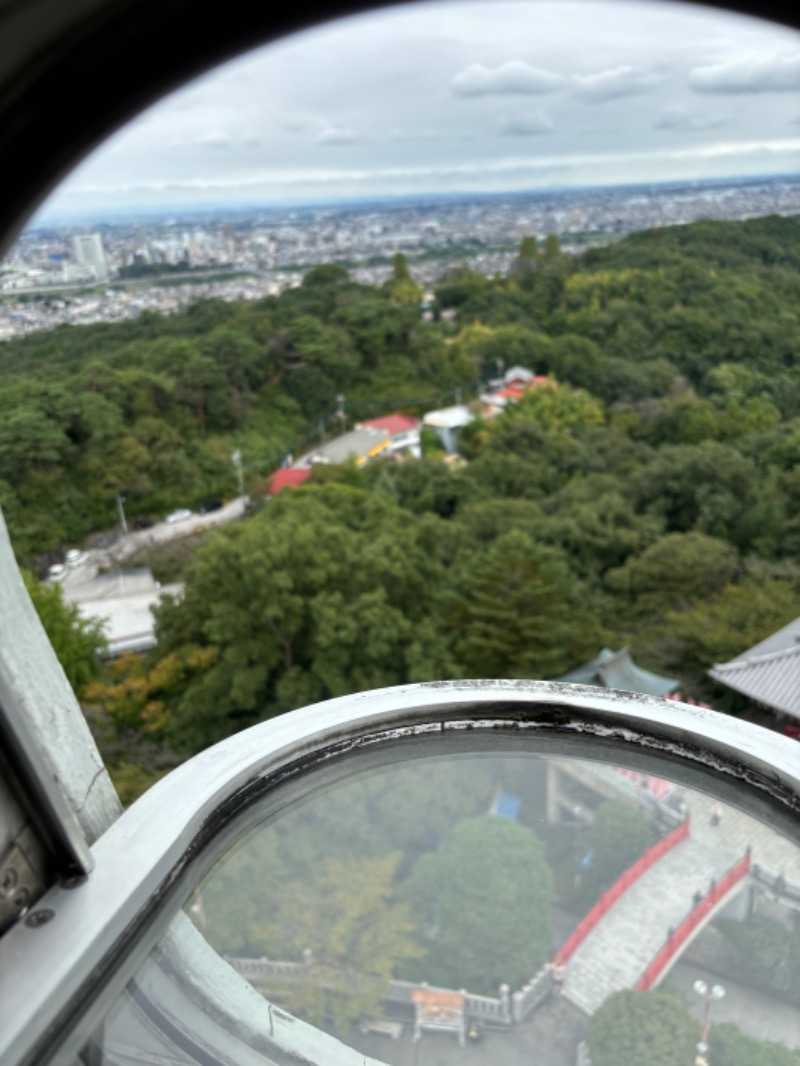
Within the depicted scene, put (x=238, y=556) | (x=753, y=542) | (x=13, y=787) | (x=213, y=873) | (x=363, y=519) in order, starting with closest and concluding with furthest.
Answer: (x=13, y=787) < (x=213, y=873) < (x=238, y=556) < (x=363, y=519) < (x=753, y=542)

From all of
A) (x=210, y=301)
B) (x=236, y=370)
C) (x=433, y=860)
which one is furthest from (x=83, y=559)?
(x=433, y=860)

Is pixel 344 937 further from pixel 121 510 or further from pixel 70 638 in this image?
pixel 121 510

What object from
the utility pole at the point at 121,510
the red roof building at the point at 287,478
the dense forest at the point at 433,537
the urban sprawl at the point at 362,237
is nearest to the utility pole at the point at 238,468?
the dense forest at the point at 433,537

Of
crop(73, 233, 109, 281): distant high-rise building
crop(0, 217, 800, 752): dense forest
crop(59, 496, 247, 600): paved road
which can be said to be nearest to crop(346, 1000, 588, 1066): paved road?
crop(73, 233, 109, 281): distant high-rise building

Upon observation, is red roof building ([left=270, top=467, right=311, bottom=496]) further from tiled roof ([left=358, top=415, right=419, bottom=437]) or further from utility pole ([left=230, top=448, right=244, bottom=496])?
tiled roof ([left=358, top=415, right=419, bottom=437])

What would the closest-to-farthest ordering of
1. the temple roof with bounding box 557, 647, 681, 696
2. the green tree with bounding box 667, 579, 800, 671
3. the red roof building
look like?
1. the temple roof with bounding box 557, 647, 681, 696
2. the green tree with bounding box 667, 579, 800, 671
3. the red roof building

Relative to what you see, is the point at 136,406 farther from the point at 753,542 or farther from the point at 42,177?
the point at 42,177

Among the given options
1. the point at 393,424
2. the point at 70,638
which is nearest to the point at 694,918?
the point at 70,638
